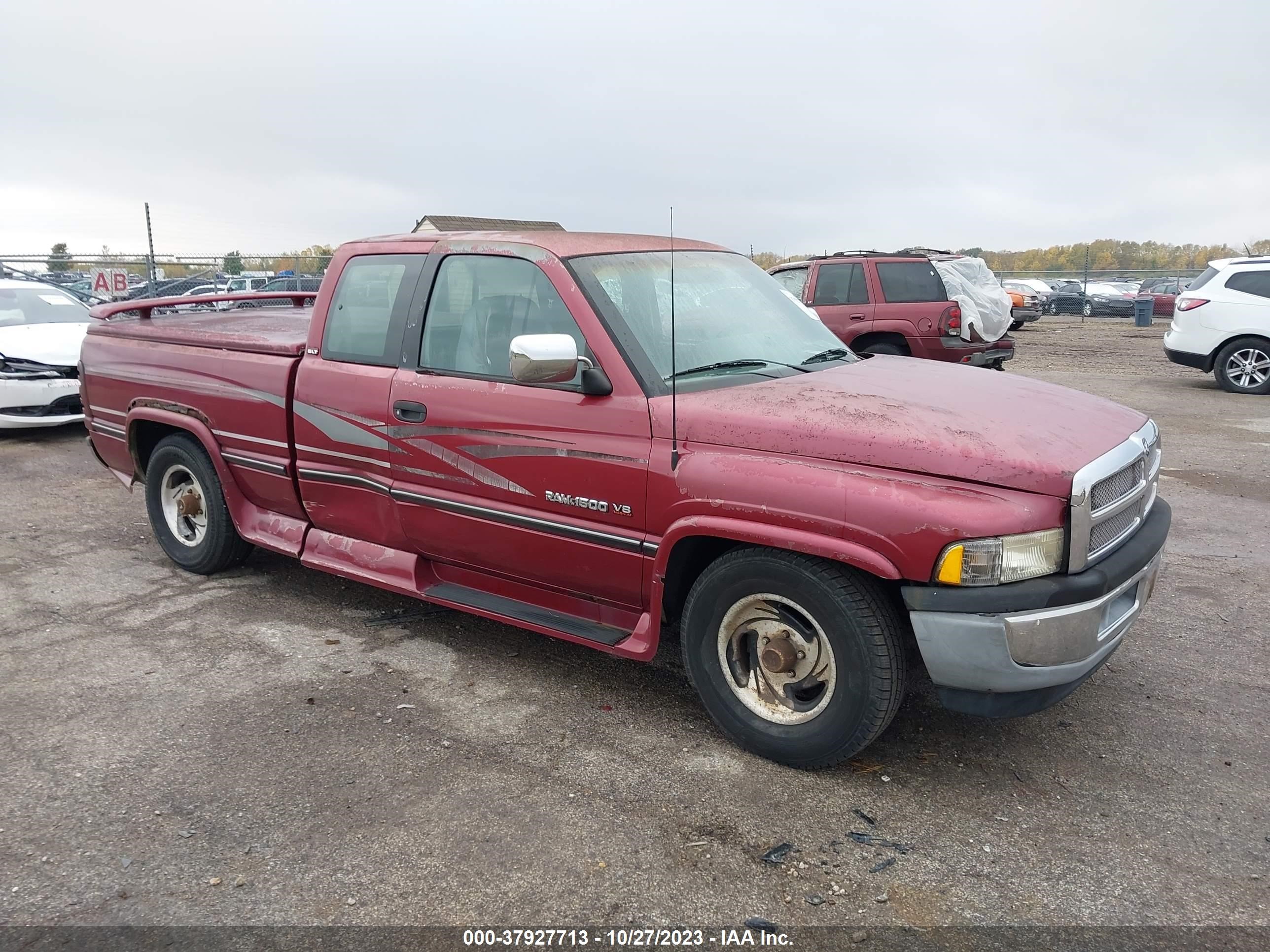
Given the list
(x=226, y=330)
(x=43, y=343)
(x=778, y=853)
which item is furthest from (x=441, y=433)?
(x=43, y=343)

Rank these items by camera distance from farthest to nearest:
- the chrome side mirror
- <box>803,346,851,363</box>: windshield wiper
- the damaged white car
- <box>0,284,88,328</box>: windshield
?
1. <box>0,284,88,328</box>: windshield
2. the damaged white car
3. <box>803,346,851,363</box>: windshield wiper
4. the chrome side mirror

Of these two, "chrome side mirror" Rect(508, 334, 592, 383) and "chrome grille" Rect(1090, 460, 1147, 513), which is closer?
"chrome grille" Rect(1090, 460, 1147, 513)

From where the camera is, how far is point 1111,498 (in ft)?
10.6

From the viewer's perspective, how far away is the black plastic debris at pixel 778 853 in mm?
2916

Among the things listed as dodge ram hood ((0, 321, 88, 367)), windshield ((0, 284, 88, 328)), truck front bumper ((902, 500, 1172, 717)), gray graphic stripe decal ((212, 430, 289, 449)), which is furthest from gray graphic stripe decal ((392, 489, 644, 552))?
windshield ((0, 284, 88, 328))

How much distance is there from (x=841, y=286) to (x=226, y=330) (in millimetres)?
8464

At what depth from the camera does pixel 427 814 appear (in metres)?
3.16

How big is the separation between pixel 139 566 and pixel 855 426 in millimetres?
4485

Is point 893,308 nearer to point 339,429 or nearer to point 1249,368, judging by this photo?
point 1249,368

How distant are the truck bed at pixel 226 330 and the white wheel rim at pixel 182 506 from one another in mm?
746

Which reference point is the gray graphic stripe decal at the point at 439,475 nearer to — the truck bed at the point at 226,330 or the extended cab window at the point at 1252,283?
the truck bed at the point at 226,330

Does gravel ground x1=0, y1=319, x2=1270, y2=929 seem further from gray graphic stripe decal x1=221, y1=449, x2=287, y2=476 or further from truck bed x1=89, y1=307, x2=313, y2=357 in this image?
truck bed x1=89, y1=307, x2=313, y2=357

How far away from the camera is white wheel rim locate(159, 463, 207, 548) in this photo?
5484mm

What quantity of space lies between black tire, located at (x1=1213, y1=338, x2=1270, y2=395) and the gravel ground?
9.40 meters
